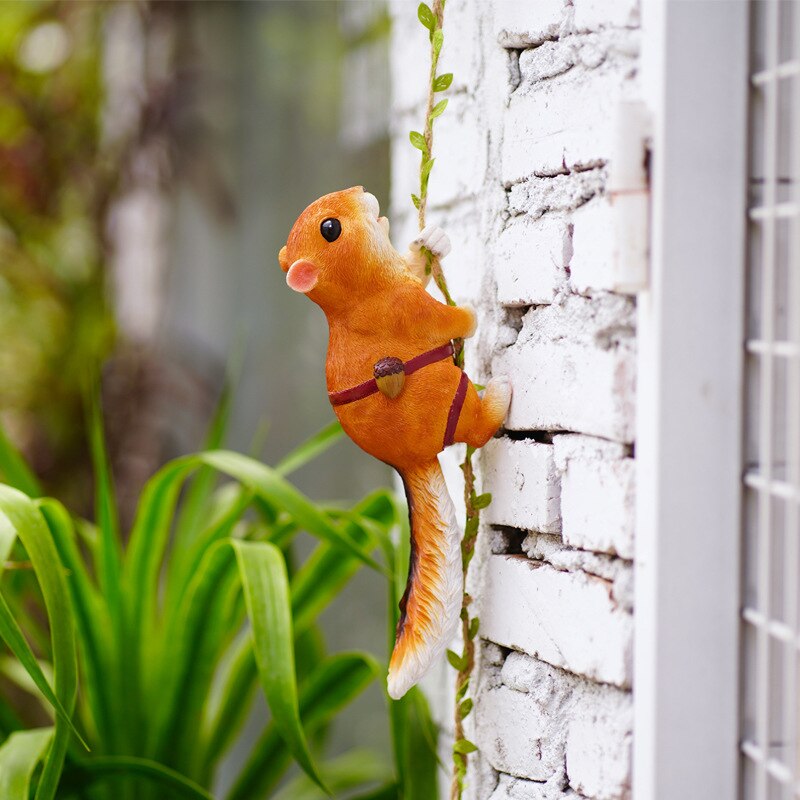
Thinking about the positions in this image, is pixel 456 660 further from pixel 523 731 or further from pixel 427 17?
pixel 427 17

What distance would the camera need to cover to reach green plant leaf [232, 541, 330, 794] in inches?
37.0

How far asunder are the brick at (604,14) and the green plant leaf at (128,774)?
0.87m

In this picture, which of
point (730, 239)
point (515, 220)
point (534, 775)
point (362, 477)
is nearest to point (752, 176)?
point (730, 239)

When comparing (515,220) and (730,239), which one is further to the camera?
(515,220)

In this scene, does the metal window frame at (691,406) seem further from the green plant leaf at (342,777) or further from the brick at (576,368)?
the green plant leaf at (342,777)

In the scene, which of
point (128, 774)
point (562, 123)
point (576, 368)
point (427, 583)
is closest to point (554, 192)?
point (562, 123)

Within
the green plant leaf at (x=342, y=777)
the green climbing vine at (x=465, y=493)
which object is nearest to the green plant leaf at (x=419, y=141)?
the green climbing vine at (x=465, y=493)

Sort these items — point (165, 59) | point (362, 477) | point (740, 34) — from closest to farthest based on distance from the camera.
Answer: point (740, 34) < point (362, 477) < point (165, 59)

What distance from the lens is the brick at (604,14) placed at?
0.74 m

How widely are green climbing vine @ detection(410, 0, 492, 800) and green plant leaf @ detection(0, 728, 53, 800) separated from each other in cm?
44

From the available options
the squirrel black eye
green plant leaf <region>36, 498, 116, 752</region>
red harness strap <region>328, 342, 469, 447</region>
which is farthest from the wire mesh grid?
green plant leaf <region>36, 498, 116, 752</region>

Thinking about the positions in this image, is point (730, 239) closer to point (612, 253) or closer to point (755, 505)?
point (612, 253)

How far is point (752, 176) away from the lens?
0.73 m

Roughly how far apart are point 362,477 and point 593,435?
1.00 meters
